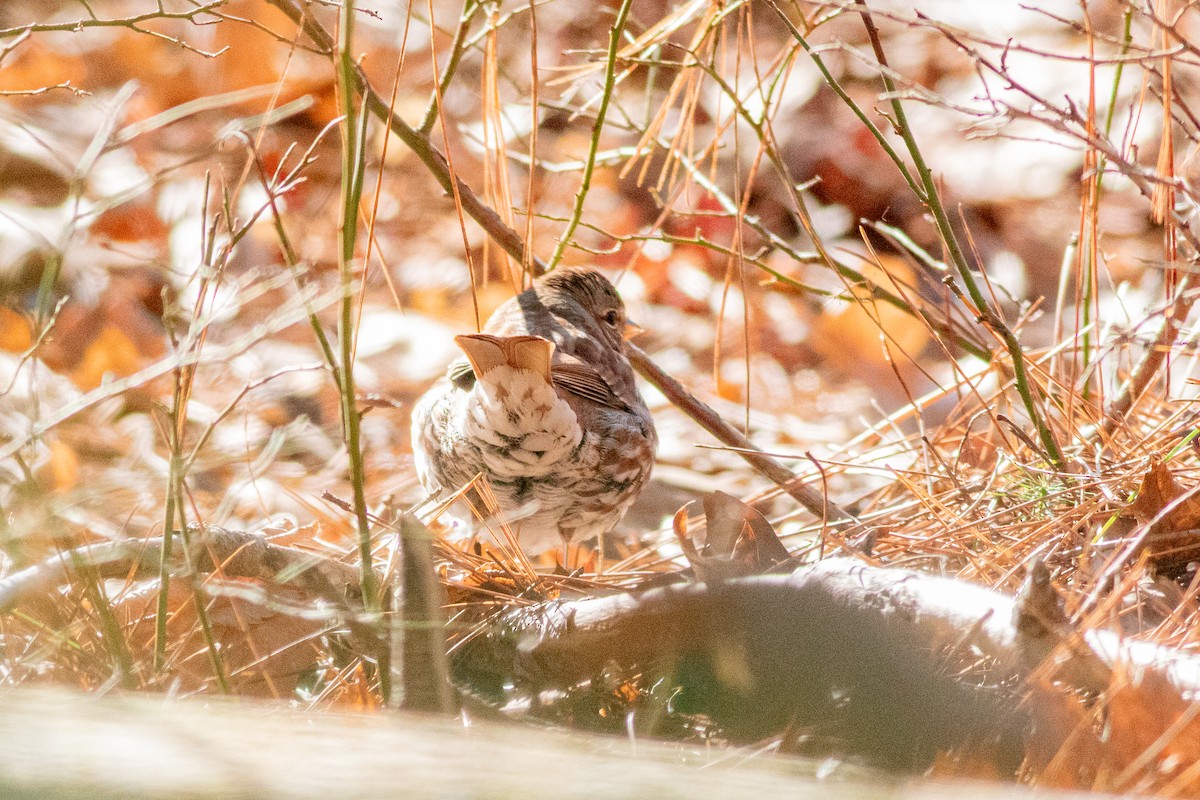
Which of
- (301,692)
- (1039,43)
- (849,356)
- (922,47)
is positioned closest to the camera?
(301,692)

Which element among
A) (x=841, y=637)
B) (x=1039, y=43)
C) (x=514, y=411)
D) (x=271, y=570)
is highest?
(x=1039, y=43)

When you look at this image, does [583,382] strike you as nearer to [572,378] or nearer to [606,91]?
[572,378]

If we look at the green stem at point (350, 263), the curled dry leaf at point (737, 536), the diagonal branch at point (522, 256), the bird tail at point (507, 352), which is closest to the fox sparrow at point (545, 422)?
the bird tail at point (507, 352)

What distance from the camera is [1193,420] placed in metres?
2.06

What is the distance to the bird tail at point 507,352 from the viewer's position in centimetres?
236

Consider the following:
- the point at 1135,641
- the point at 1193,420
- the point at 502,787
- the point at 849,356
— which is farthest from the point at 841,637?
the point at 849,356

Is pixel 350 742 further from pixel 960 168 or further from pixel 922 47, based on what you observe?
pixel 922 47

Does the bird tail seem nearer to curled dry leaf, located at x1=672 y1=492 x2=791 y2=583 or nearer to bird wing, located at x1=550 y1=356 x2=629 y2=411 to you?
bird wing, located at x1=550 y1=356 x2=629 y2=411

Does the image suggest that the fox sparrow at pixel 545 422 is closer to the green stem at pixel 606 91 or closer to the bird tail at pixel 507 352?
the bird tail at pixel 507 352

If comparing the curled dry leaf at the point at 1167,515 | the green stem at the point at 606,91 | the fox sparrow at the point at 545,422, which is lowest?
the curled dry leaf at the point at 1167,515

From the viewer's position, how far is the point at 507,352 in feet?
8.04

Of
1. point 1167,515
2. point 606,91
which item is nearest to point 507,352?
point 606,91

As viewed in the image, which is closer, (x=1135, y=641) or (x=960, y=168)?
(x=1135, y=641)

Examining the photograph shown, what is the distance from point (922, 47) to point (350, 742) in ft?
19.1
